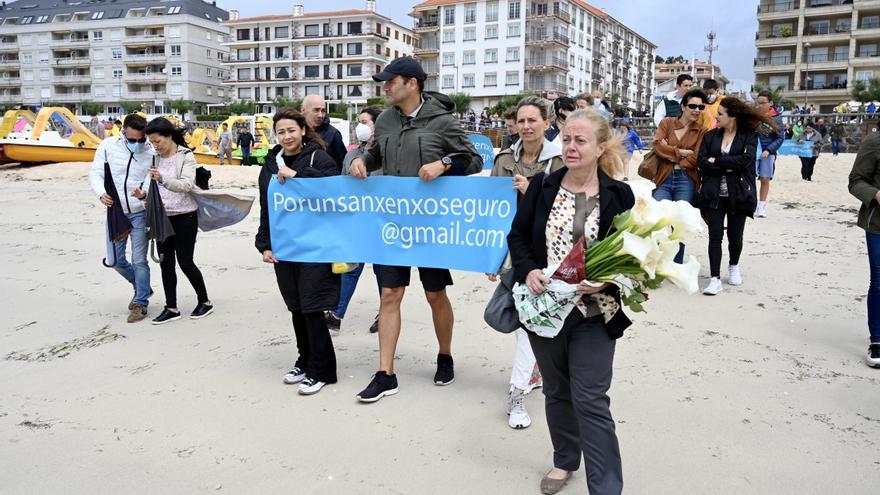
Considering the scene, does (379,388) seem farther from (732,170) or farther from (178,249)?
(732,170)

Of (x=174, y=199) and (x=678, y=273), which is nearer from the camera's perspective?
(x=678, y=273)

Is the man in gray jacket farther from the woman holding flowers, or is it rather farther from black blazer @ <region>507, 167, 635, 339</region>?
the woman holding flowers

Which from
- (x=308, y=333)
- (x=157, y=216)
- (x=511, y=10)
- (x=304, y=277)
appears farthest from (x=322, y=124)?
(x=511, y=10)

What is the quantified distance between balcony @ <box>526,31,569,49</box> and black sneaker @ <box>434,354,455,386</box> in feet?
253

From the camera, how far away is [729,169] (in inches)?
261

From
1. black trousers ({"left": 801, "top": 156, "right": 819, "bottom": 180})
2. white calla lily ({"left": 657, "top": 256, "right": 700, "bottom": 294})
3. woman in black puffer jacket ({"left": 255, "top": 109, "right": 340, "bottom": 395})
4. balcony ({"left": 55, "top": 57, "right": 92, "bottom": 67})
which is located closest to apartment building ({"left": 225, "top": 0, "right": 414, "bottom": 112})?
balcony ({"left": 55, "top": 57, "right": 92, "bottom": 67})

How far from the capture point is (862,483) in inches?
123

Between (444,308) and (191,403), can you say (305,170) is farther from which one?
(191,403)

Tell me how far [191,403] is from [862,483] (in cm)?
385

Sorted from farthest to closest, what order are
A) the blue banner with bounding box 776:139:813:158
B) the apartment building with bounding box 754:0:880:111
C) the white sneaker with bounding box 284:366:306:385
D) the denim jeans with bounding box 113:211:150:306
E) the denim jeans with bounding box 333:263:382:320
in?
the apartment building with bounding box 754:0:880:111
the blue banner with bounding box 776:139:813:158
the denim jeans with bounding box 113:211:150:306
the denim jeans with bounding box 333:263:382:320
the white sneaker with bounding box 284:366:306:385

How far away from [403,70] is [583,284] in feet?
6.69

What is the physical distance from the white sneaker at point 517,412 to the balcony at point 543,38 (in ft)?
255

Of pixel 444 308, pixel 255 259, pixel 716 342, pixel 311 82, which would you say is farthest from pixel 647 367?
pixel 311 82

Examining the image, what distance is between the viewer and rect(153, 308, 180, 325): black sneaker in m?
6.16
